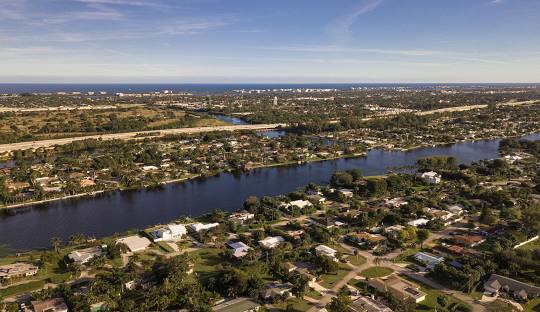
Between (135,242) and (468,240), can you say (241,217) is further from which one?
(468,240)

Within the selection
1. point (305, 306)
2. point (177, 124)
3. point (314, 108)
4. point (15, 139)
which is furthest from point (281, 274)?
point (314, 108)

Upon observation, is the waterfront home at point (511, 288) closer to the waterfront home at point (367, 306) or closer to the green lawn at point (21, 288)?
the waterfront home at point (367, 306)

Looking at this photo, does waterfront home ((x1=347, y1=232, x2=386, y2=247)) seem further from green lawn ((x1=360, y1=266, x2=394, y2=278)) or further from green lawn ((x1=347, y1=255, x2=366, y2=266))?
green lawn ((x1=360, y1=266, x2=394, y2=278))

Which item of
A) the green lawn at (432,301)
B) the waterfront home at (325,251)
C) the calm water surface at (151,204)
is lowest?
the calm water surface at (151,204)

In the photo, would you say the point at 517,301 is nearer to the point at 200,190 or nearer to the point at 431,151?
the point at 200,190

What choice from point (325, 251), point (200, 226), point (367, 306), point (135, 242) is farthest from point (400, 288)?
point (135, 242)

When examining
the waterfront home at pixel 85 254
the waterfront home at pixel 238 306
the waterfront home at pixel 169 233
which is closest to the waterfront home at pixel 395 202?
the waterfront home at pixel 169 233
